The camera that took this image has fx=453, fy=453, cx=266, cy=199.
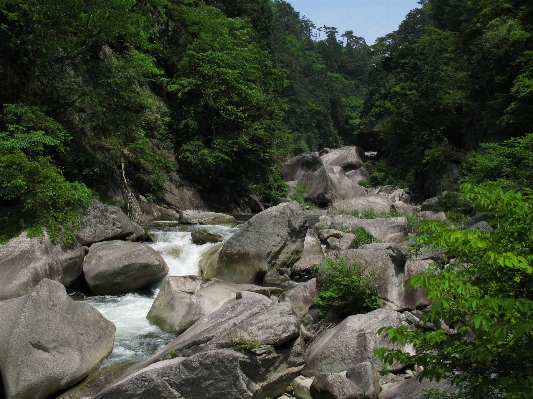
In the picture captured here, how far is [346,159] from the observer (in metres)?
42.0

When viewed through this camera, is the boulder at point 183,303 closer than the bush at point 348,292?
No

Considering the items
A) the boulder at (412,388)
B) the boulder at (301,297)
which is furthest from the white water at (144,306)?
the boulder at (412,388)

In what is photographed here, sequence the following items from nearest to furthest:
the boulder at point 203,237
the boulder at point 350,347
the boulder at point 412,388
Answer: the boulder at point 412,388 → the boulder at point 350,347 → the boulder at point 203,237

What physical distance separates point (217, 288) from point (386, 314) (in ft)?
11.8

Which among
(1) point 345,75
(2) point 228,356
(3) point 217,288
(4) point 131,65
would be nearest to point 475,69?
(4) point 131,65

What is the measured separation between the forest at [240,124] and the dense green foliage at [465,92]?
11 centimetres

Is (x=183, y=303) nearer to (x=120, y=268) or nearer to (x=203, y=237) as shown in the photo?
(x=120, y=268)

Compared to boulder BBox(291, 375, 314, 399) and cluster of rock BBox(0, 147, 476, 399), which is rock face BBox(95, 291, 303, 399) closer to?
cluster of rock BBox(0, 147, 476, 399)

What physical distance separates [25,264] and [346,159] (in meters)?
35.8

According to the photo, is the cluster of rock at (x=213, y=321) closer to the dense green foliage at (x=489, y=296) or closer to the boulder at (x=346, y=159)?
the dense green foliage at (x=489, y=296)

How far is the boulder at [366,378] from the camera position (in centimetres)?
554

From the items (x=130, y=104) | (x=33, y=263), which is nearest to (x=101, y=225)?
(x=33, y=263)

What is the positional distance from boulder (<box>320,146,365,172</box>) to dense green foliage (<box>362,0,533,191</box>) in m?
2.93

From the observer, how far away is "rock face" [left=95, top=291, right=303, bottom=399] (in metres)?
5.13
